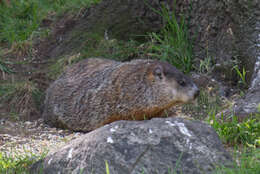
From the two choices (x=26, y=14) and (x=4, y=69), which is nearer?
(x=4, y=69)

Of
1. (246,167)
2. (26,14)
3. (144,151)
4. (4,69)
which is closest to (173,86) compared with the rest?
(144,151)

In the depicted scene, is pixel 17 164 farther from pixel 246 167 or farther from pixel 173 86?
pixel 173 86

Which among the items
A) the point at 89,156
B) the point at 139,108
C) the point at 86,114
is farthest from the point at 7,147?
the point at 89,156

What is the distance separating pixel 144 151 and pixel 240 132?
3.99 ft

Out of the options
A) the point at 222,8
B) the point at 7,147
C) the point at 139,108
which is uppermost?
the point at 222,8

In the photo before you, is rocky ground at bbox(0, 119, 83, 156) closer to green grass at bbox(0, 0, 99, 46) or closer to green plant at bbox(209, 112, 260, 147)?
green plant at bbox(209, 112, 260, 147)

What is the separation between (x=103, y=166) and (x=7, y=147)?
218 cm

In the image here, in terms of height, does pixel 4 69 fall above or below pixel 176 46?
below

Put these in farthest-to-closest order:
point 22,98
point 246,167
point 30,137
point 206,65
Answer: point 22,98, point 206,65, point 30,137, point 246,167

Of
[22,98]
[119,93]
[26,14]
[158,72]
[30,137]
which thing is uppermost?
[26,14]

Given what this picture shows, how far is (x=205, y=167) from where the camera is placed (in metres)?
3.11

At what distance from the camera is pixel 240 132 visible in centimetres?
392

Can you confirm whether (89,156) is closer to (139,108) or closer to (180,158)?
(180,158)

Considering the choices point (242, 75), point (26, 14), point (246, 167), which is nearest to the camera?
point (246, 167)
